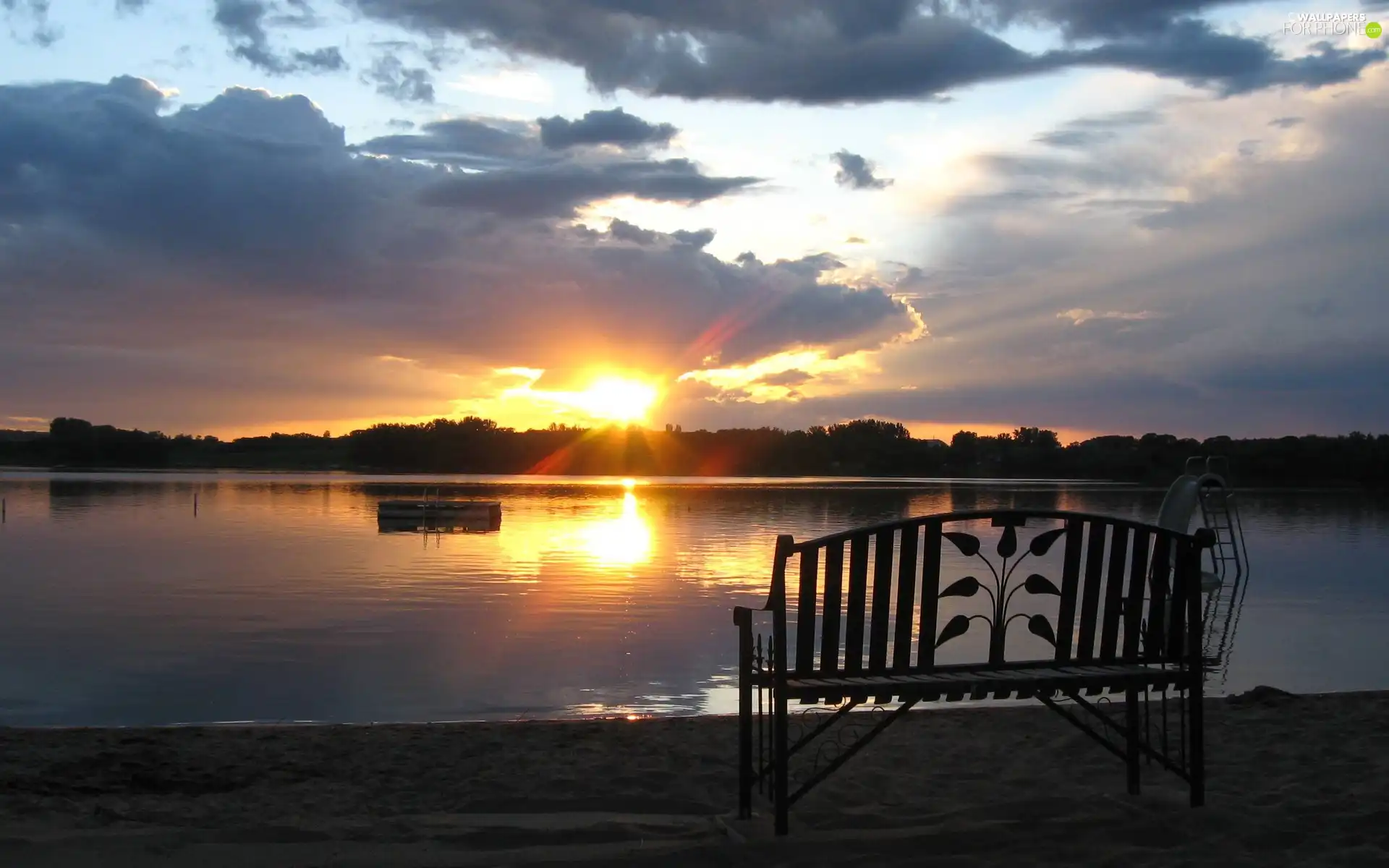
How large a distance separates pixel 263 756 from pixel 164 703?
371 centimetres

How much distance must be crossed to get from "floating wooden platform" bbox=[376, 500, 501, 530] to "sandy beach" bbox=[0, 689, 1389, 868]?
35.4 metres

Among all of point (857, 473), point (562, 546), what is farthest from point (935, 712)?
point (857, 473)

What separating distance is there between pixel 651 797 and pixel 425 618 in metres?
11.6

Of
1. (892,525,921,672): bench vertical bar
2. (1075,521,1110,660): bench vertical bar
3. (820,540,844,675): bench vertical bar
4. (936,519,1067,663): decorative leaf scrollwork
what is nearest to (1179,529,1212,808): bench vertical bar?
(1075,521,1110,660): bench vertical bar

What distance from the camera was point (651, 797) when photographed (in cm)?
623

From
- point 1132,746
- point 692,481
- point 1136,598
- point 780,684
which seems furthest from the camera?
point 692,481

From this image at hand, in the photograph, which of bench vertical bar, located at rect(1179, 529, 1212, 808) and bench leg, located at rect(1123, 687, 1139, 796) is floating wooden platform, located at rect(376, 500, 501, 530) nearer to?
bench leg, located at rect(1123, 687, 1139, 796)

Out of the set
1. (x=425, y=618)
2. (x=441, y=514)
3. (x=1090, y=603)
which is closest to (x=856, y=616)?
(x=1090, y=603)

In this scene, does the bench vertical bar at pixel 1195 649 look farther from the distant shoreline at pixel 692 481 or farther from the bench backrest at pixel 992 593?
the distant shoreline at pixel 692 481

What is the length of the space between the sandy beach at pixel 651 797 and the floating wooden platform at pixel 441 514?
3541cm

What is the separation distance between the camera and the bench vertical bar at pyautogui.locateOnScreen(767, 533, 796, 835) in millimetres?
4930

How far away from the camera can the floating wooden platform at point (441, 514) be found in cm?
4334

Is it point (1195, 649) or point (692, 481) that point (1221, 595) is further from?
point (692, 481)

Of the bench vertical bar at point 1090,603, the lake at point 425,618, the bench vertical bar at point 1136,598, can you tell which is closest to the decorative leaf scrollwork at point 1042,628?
the bench vertical bar at point 1090,603
